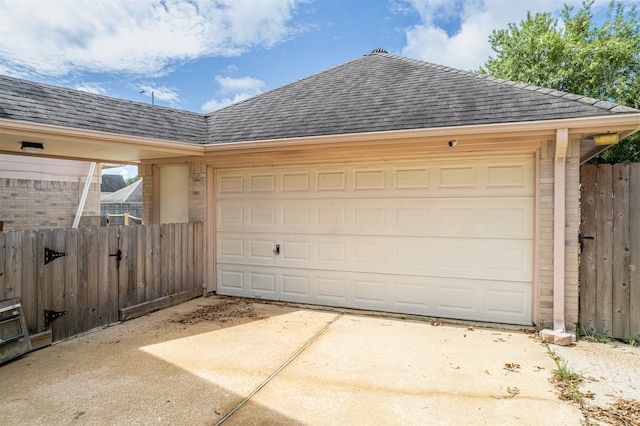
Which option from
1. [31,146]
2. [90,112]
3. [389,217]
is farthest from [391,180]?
[31,146]

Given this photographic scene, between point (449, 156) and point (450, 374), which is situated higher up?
point (449, 156)

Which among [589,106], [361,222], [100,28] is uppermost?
[100,28]

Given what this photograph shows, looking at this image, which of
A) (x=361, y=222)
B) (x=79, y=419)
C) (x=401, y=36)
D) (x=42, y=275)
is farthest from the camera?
(x=401, y=36)

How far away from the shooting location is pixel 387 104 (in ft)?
19.4

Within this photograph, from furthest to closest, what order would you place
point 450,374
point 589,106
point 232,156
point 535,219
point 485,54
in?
point 485,54
point 232,156
point 535,219
point 589,106
point 450,374

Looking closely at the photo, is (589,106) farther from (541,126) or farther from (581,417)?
(581,417)

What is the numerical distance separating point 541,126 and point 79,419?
5616 millimetres

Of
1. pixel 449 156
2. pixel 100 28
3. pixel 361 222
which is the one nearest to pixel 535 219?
pixel 449 156

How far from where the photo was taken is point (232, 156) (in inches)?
258

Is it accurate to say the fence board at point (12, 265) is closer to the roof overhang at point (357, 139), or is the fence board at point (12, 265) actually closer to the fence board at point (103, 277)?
the fence board at point (103, 277)

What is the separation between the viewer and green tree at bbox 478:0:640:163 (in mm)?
12461

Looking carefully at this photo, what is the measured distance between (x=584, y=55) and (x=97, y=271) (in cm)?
1648

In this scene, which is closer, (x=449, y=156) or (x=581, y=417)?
(x=581, y=417)

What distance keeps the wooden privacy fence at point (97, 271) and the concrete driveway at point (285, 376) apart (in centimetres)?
35
